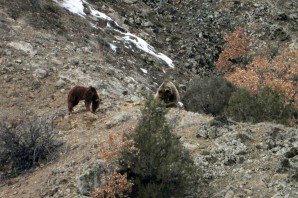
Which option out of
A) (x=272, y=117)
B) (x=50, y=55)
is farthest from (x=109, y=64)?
(x=272, y=117)

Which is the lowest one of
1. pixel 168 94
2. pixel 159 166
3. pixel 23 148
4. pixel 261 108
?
pixel 23 148

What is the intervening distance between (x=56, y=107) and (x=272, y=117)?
4.88 m

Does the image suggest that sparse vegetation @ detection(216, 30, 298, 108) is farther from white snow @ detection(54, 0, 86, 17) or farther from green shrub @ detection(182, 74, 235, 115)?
Answer: white snow @ detection(54, 0, 86, 17)

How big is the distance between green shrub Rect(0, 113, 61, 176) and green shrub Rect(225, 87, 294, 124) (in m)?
4.28

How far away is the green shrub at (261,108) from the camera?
36.7 feet

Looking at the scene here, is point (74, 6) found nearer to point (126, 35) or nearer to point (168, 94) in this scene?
point (126, 35)

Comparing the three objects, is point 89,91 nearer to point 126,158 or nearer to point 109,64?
point 126,158

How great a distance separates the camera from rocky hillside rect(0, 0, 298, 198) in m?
7.52

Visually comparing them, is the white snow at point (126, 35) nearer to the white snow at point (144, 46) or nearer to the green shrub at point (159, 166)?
the white snow at point (144, 46)

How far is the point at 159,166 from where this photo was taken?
681 cm

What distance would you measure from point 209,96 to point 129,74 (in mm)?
3161

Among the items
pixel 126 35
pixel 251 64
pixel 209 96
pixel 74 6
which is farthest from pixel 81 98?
pixel 251 64

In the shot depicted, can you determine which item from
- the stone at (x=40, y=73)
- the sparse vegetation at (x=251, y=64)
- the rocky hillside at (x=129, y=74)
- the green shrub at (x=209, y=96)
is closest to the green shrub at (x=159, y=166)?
the rocky hillside at (x=129, y=74)

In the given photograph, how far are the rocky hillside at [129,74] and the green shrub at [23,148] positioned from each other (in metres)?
0.20
